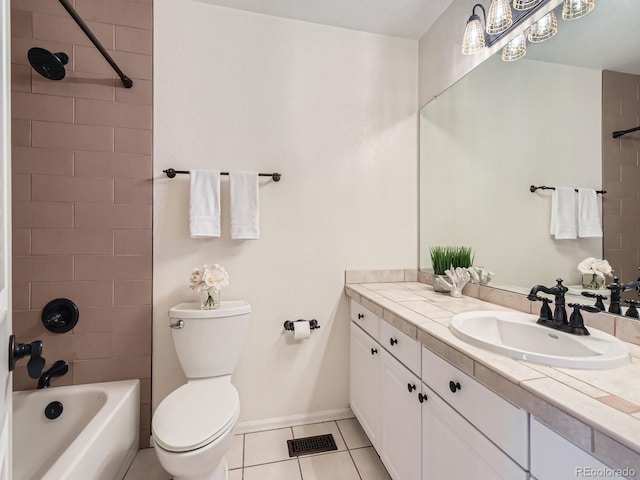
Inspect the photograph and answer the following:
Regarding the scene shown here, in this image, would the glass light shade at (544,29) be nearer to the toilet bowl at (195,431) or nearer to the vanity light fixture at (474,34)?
the vanity light fixture at (474,34)

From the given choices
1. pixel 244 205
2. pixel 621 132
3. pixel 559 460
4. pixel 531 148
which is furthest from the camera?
pixel 244 205

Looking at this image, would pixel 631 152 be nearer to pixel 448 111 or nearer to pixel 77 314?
Result: pixel 448 111

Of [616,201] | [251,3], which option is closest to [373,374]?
[616,201]

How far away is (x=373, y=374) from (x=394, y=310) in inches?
18.7

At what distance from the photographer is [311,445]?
5.81 ft

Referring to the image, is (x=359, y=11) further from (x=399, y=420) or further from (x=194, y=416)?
(x=194, y=416)

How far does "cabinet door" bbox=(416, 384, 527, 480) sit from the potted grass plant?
837 mm

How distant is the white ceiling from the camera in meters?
1.82

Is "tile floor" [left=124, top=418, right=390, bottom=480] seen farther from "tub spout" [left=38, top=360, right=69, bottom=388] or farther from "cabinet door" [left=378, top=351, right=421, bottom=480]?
"tub spout" [left=38, top=360, right=69, bottom=388]

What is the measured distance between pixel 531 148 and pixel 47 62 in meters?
2.27

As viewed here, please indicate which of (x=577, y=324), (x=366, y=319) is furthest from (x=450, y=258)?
(x=577, y=324)

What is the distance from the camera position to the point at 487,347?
36.1 inches

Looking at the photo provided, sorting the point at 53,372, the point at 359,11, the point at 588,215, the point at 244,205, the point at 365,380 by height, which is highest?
the point at 359,11

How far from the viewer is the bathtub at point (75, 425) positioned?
1.42 meters
